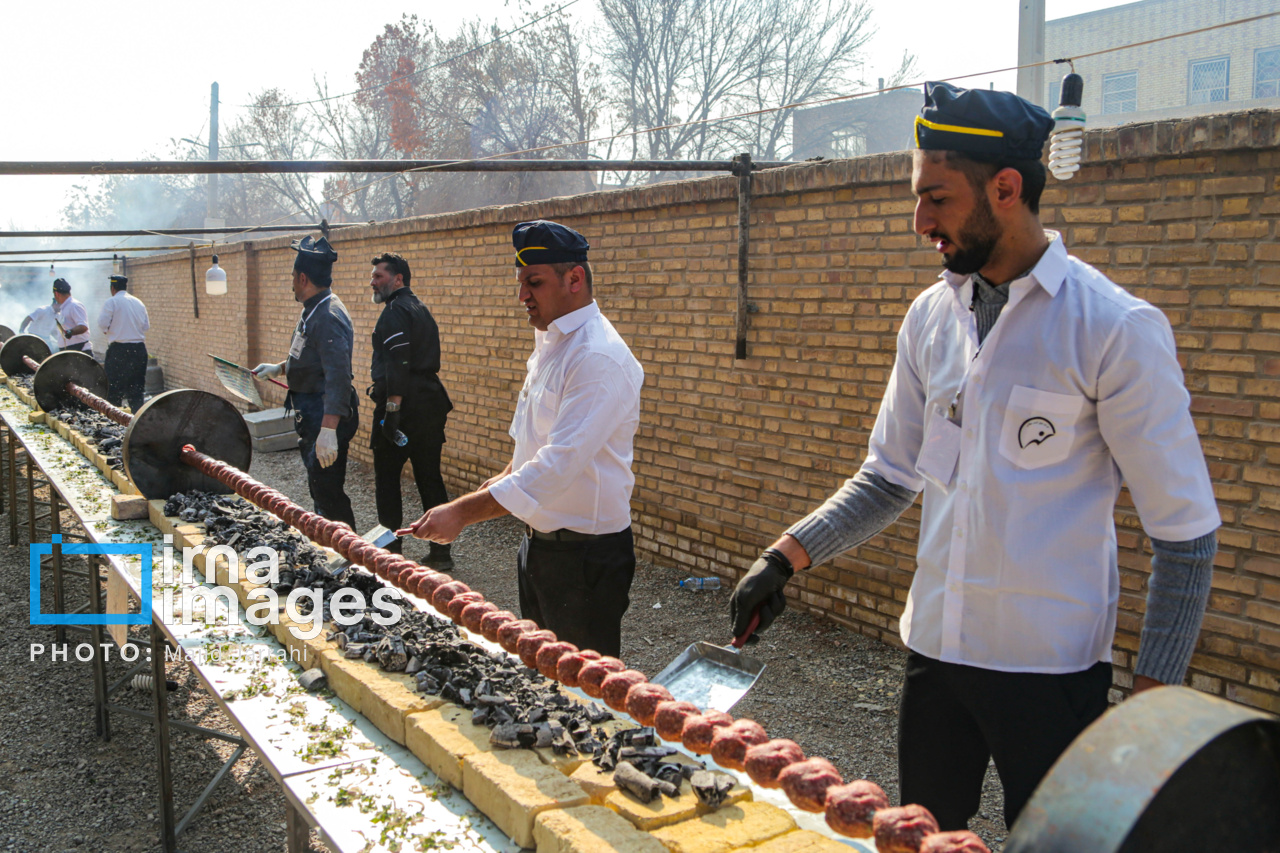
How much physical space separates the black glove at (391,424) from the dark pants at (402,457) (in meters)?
0.03

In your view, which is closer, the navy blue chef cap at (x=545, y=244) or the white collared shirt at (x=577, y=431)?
the white collared shirt at (x=577, y=431)

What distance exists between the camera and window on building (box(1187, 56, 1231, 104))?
28422 millimetres

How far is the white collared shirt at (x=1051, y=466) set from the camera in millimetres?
1661

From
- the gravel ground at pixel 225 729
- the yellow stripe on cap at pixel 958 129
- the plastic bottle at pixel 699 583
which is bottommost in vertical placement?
the gravel ground at pixel 225 729

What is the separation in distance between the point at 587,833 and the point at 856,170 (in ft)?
13.9

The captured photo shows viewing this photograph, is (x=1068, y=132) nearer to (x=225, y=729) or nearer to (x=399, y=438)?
(x=399, y=438)

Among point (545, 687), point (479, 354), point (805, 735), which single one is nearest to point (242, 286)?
point (479, 354)

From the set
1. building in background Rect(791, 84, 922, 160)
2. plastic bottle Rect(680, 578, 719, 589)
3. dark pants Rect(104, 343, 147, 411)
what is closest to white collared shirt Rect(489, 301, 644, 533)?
plastic bottle Rect(680, 578, 719, 589)

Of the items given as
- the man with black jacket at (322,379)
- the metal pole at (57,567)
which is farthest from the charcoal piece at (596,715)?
the metal pole at (57,567)

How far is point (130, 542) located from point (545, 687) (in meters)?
2.50

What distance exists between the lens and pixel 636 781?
5.70 feet

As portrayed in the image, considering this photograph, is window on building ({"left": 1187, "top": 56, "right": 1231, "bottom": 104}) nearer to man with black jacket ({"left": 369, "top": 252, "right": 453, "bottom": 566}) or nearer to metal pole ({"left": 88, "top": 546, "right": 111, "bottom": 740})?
man with black jacket ({"left": 369, "top": 252, "right": 453, "bottom": 566})

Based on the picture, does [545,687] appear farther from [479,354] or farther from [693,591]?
[479,354]

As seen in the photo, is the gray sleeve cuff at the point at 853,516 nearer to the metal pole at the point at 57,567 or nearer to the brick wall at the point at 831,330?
the brick wall at the point at 831,330
